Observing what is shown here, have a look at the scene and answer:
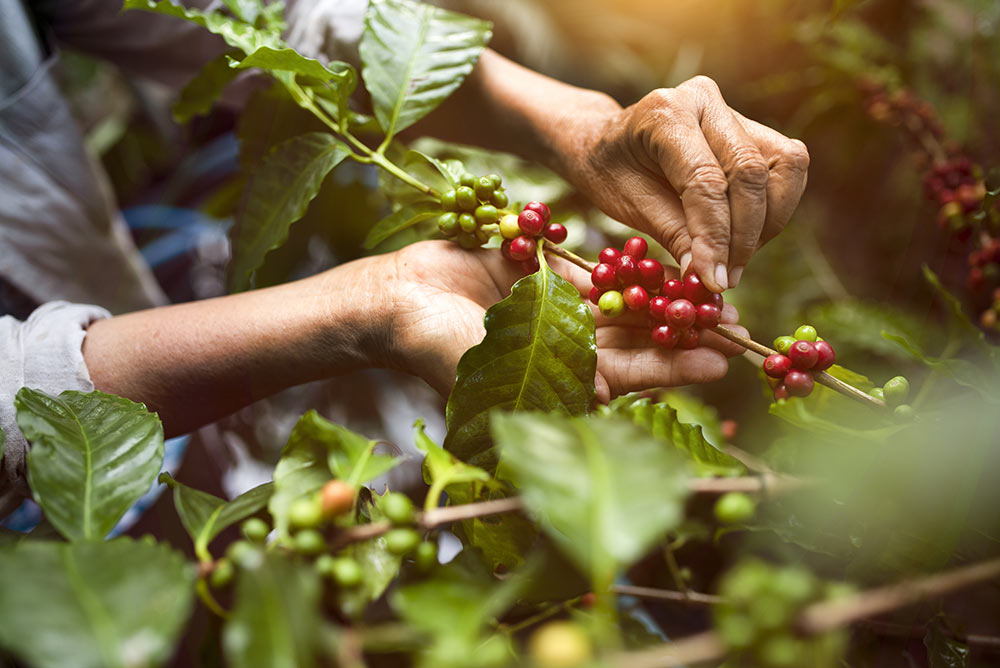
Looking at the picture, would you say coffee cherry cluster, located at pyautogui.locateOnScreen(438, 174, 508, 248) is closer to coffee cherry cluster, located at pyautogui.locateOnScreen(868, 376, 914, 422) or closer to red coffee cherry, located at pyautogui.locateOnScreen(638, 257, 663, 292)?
red coffee cherry, located at pyautogui.locateOnScreen(638, 257, 663, 292)

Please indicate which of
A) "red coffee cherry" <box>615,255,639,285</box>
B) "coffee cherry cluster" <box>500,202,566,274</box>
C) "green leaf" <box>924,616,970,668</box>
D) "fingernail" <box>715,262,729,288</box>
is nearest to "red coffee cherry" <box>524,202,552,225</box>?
"coffee cherry cluster" <box>500,202,566,274</box>

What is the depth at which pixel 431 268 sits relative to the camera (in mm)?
743

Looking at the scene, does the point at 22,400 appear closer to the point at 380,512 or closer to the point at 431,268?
the point at 380,512

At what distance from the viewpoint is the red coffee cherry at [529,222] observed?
0.66m

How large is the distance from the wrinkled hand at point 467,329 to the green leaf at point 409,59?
180 mm

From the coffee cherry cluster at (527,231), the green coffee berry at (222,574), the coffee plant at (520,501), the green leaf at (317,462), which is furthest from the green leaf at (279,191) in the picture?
the green coffee berry at (222,574)

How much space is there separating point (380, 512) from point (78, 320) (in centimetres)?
60

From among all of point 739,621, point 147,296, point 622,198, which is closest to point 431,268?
point 622,198

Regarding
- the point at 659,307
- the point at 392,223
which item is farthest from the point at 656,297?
the point at 392,223

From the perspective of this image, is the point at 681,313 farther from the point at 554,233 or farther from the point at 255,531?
the point at 255,531

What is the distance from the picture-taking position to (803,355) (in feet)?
1.89

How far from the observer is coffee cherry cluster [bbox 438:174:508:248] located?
2.25 feet

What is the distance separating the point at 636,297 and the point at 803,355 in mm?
176

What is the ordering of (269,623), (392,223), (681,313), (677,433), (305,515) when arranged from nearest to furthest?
(269,623)
(305,515)
(677,433)
(681,313)
(392,223)
